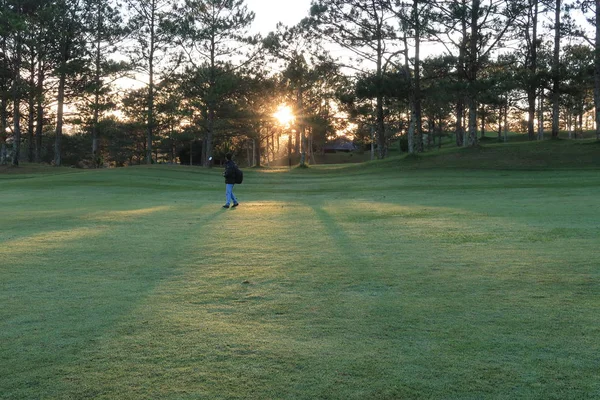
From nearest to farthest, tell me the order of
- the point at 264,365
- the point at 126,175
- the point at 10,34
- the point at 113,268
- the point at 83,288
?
the point at 264,365 → the point at 83,288 → the point at 113,268 → the point at 126,175 → the point at 10,34

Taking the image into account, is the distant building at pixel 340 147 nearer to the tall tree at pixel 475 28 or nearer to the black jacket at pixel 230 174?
the tall tree at pixel 475 28

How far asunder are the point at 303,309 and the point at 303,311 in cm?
7

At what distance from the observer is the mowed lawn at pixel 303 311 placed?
3.88 meters

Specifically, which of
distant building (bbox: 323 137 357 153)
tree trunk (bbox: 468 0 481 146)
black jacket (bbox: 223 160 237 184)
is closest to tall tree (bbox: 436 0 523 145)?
tree trunk (bbox: 468 0 481 146)

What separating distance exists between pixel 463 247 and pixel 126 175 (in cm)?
3103

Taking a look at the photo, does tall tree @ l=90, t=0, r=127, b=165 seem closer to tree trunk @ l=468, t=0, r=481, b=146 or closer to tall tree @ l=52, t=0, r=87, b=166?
tall tree @ l=52, t=0, r=87, b=166

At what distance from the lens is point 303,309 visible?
5629mm

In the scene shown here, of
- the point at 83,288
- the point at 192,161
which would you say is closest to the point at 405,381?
the point at 83,288

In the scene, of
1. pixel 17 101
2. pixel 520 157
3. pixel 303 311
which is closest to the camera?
pixel 303 311

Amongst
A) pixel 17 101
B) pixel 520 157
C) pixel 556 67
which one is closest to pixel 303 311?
pixel 520 157

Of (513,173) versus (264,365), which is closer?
(264,365)

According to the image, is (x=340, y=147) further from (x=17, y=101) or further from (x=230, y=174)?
(x=230, y=174)

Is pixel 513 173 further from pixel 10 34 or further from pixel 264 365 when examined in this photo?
pixel 10 34

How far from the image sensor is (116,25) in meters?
56.2
